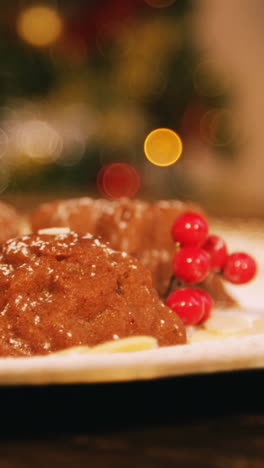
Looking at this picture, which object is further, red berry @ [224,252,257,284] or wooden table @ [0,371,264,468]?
red berry @ [224,252,257,284]

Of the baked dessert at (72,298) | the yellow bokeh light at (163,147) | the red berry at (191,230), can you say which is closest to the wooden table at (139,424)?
the baked dessert at (72,298)

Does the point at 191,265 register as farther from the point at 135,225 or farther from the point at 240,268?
the point at 135,225

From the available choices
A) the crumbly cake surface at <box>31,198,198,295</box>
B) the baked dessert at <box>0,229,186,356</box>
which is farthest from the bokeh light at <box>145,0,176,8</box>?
the baked dessert at <box>0,229,186,356</box>

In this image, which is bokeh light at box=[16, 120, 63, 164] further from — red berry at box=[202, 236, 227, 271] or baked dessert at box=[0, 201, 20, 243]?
red berry at box=[202, 236, 227, 271]

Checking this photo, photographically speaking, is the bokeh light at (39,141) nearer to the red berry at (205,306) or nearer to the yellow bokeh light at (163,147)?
the yellow bokeh light at (163,147)

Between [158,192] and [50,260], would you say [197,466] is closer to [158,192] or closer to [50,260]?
[50,260]

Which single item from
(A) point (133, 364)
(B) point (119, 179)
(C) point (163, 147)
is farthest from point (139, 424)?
(B) point (119, 179)
